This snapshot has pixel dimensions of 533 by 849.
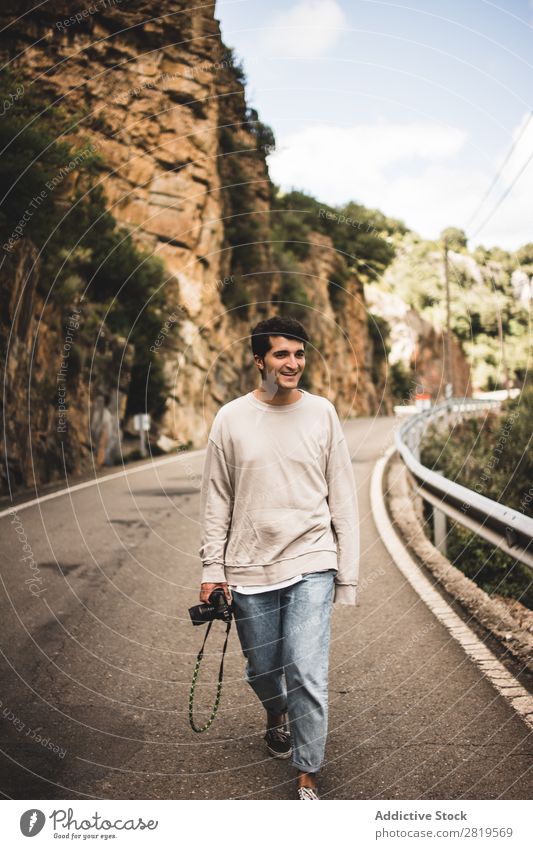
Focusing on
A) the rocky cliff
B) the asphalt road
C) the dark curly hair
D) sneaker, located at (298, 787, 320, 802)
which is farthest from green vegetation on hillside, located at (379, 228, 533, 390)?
the rocky cliff

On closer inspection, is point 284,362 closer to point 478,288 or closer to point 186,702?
point 186,702

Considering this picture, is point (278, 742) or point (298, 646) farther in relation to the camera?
point (278, 742)

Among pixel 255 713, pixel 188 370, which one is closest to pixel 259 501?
pixel 255 713

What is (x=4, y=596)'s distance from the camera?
20.9 feet

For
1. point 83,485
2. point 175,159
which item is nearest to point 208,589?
point 83,485

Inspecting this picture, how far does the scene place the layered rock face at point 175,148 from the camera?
1070 inches

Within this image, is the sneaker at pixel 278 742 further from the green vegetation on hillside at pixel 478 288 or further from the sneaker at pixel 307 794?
the green vegetation on hillside at pixel 478 288

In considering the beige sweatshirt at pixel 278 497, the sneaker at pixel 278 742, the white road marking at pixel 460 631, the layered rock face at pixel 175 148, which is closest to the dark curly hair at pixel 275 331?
the beige sweatshirt at pixel 278 497

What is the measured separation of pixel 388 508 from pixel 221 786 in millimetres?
7951

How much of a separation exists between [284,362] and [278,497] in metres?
0.56

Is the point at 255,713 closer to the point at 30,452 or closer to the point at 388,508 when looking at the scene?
the point at 388,508

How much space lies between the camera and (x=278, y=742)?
3.51 m

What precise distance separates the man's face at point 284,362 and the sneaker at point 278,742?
1.58 metres

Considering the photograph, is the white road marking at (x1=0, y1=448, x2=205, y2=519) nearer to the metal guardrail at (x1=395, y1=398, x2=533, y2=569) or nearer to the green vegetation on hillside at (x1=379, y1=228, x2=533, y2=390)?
the metal guardrail at (x1=395, y1=398, x2=533, y2=569)
